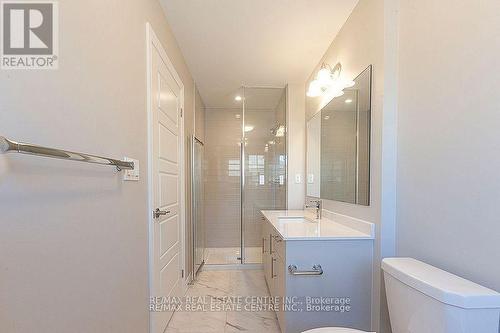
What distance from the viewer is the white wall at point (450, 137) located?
940 mm

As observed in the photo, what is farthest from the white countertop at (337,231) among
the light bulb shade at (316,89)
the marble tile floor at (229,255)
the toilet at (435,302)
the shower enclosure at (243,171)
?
the marble tile floor at (229,255)

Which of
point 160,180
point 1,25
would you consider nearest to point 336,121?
point 160,180

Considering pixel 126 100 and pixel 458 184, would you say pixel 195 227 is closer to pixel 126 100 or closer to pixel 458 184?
pixel 126 100

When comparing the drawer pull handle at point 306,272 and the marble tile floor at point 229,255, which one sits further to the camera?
the marble tile floor at point 229,255

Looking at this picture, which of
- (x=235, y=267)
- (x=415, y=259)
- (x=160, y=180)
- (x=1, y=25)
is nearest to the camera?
(x=1, y=25)

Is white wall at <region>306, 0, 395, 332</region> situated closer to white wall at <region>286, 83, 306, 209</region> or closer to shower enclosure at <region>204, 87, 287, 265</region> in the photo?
white wall at <region>286, 83, 306, 209</region>

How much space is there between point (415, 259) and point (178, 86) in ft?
7.42

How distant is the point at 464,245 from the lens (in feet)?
3.41

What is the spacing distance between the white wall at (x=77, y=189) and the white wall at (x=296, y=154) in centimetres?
209

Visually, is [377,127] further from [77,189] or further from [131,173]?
[77,189]

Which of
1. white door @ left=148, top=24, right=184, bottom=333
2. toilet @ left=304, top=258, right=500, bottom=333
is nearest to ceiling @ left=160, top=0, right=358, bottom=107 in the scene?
white door @ left=148, top=24, right=184, bottom=333

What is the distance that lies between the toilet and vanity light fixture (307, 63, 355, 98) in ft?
4.58

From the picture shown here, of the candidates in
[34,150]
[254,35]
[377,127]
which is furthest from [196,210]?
[34,150]

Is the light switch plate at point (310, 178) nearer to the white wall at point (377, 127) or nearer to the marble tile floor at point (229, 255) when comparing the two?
the white wall at point (377, 127)
